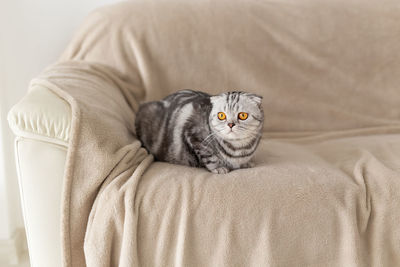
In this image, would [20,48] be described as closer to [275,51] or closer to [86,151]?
[86,151]

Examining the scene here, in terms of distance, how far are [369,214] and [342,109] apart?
857 millimetres

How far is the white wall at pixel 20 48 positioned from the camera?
7.30ft

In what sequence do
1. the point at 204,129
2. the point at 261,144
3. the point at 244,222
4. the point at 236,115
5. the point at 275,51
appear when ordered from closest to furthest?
the point at 244,222 < the point at 236,115 < the point at 204,129 < the point at 261,144 < the point at 275,51

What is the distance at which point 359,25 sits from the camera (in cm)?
222

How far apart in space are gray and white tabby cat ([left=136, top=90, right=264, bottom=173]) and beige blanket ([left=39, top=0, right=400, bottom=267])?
78 millimetres

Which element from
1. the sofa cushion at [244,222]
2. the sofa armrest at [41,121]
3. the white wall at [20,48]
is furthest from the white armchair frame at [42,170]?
the white wall at [20,48]

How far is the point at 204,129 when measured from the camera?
172 cm

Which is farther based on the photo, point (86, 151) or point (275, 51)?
point (275, 51)

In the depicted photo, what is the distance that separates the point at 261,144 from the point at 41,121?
996 mm

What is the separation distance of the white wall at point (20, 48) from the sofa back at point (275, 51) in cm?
23

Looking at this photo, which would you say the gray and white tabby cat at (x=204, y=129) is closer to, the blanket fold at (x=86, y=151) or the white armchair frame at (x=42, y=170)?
the blanket fold at (x=86, y=151)

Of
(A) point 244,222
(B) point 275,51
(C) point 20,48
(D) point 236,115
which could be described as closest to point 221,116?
(D) point 236,115

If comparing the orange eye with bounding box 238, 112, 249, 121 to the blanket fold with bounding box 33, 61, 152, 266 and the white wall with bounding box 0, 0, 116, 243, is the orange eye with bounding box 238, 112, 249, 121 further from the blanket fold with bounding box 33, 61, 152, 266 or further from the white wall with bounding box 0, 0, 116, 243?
the white wall with bounding box 0, 0, 116, 243

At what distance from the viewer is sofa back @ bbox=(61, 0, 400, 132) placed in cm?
217
